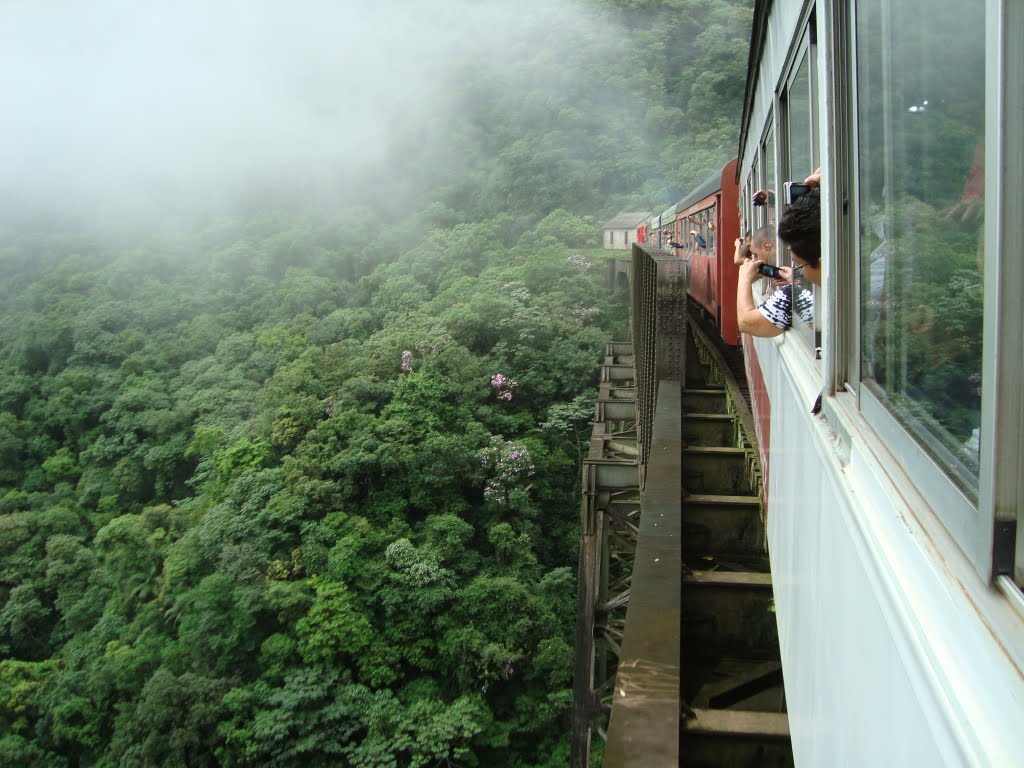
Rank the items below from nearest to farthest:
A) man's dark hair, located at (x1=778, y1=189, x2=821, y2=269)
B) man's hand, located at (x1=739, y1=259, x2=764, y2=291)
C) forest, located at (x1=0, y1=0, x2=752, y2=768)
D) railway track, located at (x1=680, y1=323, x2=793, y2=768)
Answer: man's dark hair, located at (x1=778, y1=189, x2=821, y2=269)
man's hand, located at (x1=739, y1=259, x2=764, y2=291)
railway track, located at (x1=680, y1=323, x2=793, y2=768)
forest, located at (x1=0, y1=0, x2=752, y2=768)

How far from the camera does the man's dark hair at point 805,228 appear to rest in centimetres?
179

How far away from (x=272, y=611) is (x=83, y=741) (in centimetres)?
518

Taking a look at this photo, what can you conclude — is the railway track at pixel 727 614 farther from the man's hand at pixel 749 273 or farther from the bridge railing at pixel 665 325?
the man's hand at pixel 749 273

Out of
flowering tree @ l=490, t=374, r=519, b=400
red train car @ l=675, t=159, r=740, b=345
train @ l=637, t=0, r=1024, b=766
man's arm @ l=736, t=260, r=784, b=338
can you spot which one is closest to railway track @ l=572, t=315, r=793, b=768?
train @ l=637, t=0, r=1024, b=766

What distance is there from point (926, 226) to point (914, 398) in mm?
191

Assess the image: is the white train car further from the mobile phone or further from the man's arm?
the man's arm

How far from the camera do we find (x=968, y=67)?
2.45ft

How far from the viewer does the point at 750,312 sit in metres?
2.39

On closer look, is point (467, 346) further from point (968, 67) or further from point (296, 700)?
point (968, 67)

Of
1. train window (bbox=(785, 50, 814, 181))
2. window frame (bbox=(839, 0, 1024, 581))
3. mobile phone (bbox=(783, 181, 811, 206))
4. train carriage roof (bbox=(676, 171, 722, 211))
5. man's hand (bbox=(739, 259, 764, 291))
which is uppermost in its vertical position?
train carriage roof (bbox=(676, 171, 722, 211))

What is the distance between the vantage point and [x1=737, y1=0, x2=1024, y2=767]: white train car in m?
0.63

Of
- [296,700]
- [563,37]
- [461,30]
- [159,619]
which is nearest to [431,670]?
[296,700]

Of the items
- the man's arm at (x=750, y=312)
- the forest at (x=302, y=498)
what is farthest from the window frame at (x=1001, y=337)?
the forest at (x=302, y=498)

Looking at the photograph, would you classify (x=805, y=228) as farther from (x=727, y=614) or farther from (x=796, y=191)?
(x=727, y=614)
